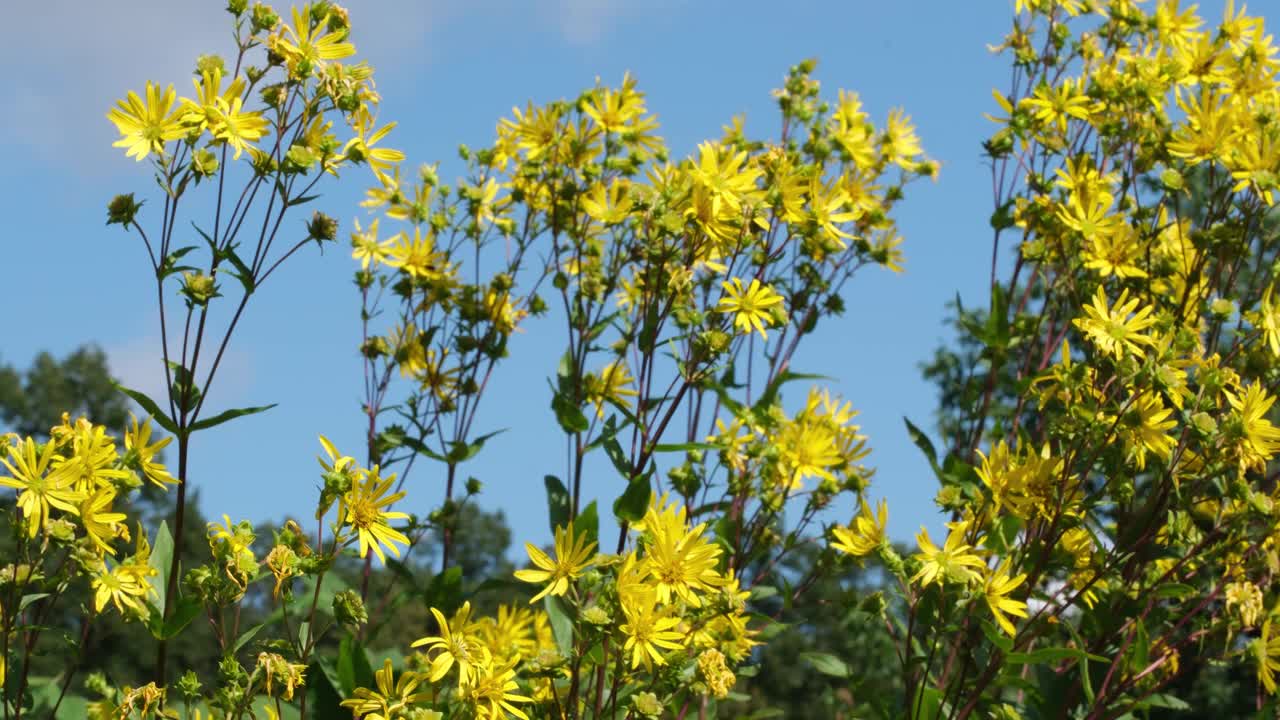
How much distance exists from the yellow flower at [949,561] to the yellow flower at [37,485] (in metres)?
2.22

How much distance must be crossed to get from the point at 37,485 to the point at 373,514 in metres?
0.83

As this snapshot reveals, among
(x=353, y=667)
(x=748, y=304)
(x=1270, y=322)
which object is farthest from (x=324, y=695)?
(x=1270, y=322)

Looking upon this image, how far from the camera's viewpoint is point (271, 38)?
369 centimetres

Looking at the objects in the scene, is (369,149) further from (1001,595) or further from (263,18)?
(1001,595)

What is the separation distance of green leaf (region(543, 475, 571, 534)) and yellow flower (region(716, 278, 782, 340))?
3.23 feet

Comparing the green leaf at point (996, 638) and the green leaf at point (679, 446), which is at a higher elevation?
the green leaf at point (679, 446)

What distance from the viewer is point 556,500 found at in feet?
15.1

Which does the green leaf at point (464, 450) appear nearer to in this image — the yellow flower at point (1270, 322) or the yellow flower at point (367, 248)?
the yellow flower at point (367, 248)

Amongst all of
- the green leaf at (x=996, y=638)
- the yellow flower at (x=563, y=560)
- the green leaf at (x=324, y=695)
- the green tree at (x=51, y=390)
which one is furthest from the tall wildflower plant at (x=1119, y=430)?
the green tree at (x=51, y=390)

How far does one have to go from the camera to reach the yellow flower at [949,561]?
342cm

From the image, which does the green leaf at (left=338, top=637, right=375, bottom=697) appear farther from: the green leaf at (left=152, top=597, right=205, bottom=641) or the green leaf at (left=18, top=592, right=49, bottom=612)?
the green leaf at (left=18, top=592, right=49, bottom=612)

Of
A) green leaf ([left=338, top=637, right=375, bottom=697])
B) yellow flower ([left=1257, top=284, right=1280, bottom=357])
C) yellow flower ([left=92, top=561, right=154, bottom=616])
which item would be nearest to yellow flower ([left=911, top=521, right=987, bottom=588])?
yellow flower ([left=1257, top=284, right=1280, bottom=357])

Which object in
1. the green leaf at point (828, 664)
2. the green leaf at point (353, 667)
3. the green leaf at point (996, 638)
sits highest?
the green leaf at point (828, 664)

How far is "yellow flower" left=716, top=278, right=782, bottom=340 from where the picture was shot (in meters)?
4.04
